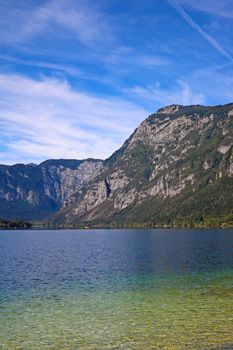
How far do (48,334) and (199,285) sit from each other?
93.8 feet

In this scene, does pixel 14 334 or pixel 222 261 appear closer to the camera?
pixel 14 334

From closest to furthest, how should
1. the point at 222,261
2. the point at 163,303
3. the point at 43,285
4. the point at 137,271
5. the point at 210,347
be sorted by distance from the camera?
1. the point at 210,347
2. the point at 163,303
3. the point at 43,285
4. the point at 137,271
5. the point at 222,261

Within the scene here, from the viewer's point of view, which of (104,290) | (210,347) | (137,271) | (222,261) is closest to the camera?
(210,347)

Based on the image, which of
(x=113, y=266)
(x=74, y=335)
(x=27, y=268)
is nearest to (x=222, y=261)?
(x=113, y=266)

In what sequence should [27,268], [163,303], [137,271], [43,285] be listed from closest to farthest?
[163,303], [43,285], [137,271], [27,268]

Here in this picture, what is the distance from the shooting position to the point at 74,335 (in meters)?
33.1

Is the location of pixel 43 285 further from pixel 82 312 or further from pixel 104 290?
pixel 82 312

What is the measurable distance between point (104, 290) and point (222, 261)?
4245 cm

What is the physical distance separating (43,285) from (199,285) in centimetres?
2155

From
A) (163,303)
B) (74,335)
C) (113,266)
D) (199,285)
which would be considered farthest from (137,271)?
(74,335)

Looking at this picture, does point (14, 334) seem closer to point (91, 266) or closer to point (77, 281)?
point (77, 281)

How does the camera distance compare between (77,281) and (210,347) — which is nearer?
(210,347)

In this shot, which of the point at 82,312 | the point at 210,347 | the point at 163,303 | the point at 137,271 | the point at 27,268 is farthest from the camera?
the point at 27,268

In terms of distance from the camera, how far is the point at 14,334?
110 ft
